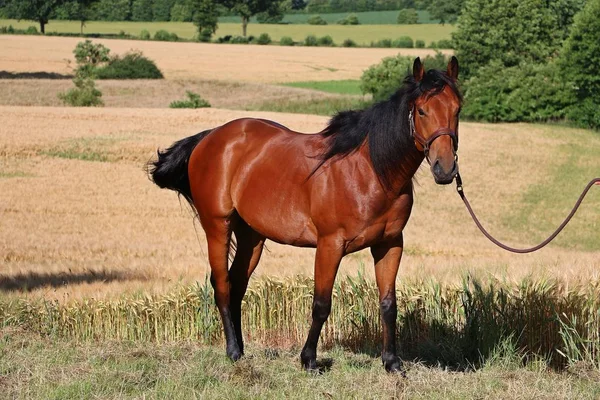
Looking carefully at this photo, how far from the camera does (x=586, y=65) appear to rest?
55.8m

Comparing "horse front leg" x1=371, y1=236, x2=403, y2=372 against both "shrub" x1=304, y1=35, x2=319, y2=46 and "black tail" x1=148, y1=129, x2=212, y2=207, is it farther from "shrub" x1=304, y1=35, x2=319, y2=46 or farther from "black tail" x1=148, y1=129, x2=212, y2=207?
"shrub" x1=304, y1=35, x2=319, y2=46

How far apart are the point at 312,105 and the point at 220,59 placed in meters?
30.7

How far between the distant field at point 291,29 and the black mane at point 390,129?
107119mm

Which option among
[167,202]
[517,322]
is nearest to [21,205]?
[167,202]

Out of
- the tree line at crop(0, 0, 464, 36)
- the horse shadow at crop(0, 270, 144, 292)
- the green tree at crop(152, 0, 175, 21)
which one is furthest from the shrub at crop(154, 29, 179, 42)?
the horse shadow at crop(0, 270, 144, 292)

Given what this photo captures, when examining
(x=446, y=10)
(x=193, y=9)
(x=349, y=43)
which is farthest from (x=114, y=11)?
(x=349, y=43)

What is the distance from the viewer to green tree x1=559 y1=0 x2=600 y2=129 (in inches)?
2175

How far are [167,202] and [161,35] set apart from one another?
3420 inches

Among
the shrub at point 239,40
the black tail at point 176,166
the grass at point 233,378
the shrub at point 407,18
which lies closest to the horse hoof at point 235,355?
the grass at point 233,378

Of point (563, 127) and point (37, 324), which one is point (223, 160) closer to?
point (37, 324)

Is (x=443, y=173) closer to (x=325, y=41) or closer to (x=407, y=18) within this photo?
(x=325, y=41)

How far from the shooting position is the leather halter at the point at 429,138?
684 centimetres

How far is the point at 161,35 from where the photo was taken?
110m

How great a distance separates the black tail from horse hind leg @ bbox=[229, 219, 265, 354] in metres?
0.88
